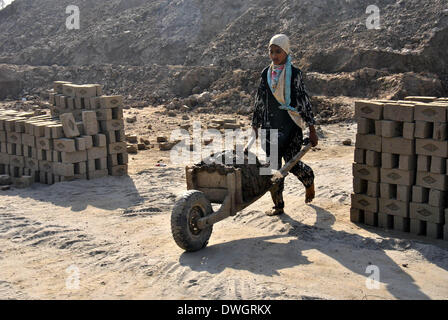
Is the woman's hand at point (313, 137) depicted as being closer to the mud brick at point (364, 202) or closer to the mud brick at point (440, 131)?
the mud brick at point (364, 202)

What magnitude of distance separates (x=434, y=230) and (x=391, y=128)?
1.20 meters

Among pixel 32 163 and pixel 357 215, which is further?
pixel 32 163

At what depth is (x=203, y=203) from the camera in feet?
18.4

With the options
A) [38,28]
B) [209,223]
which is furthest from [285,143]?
[38,28]

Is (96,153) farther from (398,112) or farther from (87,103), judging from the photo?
(398,112)

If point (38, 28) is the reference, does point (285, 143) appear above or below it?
below

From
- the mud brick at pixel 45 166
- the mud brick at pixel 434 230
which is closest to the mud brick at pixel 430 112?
the mud brick at pixel 434 230

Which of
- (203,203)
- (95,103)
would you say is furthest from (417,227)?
(95,103)

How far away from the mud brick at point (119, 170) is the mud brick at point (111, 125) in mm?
653

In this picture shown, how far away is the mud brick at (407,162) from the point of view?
19.9 feet

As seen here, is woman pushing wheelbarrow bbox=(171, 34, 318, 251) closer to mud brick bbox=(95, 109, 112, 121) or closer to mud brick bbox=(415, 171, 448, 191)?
mud brick bbox=(415, 171, 448, 191)

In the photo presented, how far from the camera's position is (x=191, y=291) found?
4727 millimetres
